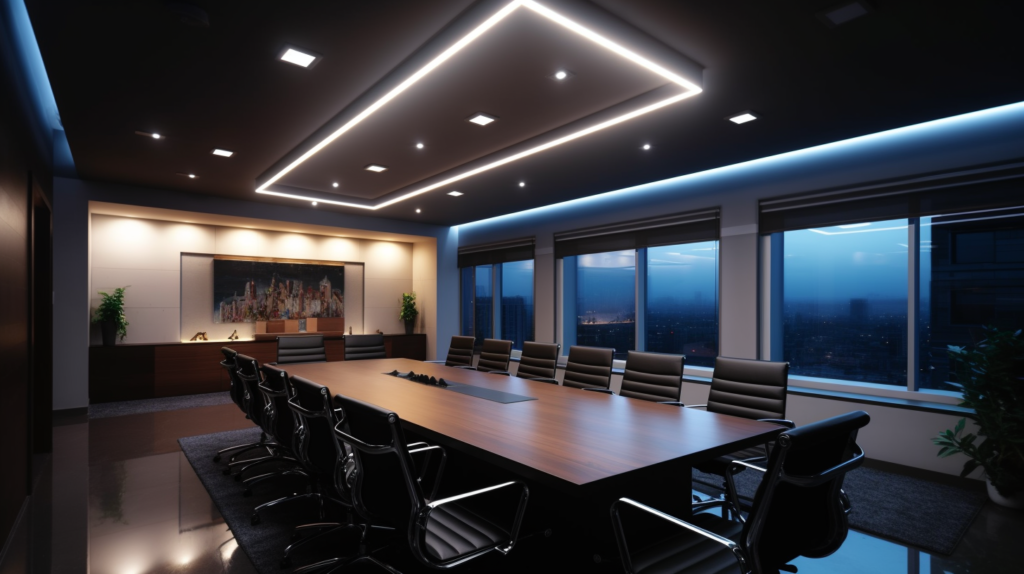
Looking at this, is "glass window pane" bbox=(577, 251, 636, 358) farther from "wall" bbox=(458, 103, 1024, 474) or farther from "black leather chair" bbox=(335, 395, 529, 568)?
"black leather chair" bbox=(335, 395, 529, 568)

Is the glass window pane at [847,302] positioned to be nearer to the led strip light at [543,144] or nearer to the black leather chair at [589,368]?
the black leather chair at [589,368]

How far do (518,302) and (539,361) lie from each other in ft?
13.4

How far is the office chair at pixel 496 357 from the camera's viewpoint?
5.42m

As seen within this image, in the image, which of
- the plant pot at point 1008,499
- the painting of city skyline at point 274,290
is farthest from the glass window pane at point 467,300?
the plant pot at point 1008,499

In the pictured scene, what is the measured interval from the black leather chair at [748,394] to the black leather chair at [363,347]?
13.9 ft

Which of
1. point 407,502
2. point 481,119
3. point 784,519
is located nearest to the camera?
point 784,519

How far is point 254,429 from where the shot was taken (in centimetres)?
573

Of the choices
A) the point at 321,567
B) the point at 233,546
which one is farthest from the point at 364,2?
the point at 233,546

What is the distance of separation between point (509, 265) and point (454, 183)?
10.3 ft

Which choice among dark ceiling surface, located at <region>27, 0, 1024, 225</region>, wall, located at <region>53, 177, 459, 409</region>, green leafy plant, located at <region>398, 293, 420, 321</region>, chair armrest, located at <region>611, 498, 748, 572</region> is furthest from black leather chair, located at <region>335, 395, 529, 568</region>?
green leafy plant, located at <region>398, 293, 420, 321</region>

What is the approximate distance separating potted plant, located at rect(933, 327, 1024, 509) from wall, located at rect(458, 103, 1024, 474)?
505mm

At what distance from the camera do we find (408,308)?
10.0 meters

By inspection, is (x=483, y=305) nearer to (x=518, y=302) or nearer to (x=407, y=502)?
(x=518, y=302)

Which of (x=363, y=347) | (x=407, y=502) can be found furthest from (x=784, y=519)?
(x=363, y=347)
